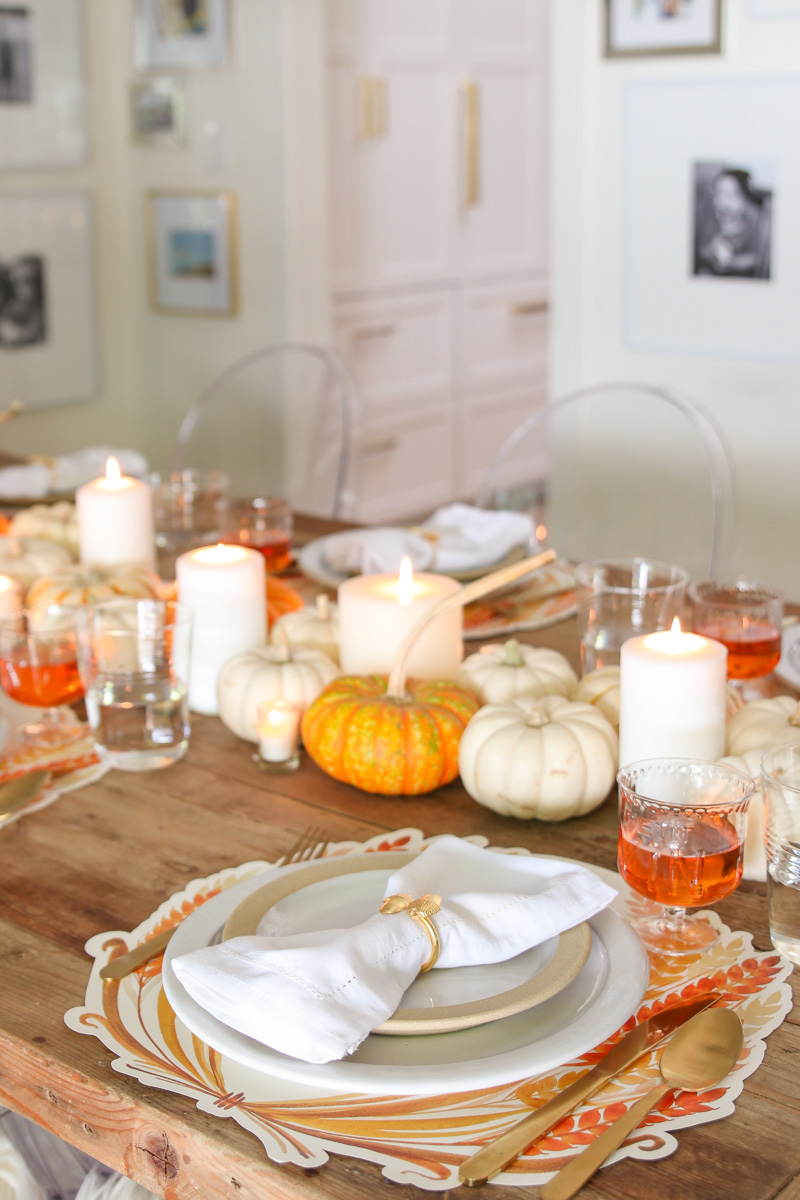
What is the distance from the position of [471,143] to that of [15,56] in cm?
177

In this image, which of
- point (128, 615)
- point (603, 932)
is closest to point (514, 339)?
point (128, 615)

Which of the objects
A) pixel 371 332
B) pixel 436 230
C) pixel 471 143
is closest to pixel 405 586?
pixel 371 332

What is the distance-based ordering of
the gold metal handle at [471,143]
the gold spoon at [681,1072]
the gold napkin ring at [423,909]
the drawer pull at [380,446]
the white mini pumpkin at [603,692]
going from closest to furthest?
the gold spoon at [681,1072], the gold napkin ring at [423,909], the white mini pumpkin at [603,692], the drawer pull at [380,446], the gold metal handle at [471,143]

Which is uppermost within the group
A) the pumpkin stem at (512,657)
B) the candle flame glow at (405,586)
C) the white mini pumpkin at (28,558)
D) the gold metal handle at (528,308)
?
the gold metal handle at (528,308)

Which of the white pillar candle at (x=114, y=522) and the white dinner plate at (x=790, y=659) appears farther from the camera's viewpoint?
the white pillar candle at (x=114, y=522)

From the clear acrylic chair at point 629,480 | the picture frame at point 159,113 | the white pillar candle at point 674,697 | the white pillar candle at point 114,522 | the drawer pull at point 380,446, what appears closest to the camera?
the white pillar candle at point 674,697

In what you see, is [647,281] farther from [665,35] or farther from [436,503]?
[436,503]

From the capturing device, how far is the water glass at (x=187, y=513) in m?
1.76

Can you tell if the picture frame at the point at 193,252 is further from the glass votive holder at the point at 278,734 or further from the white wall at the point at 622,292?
the glass votive holder at the point at 278,734

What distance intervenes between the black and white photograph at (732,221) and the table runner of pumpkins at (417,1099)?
2.28 m

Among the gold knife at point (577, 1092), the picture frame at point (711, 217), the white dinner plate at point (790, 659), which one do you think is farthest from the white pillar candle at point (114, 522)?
the picture frame at point (711, 217)

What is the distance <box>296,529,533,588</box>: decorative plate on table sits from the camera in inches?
62.3

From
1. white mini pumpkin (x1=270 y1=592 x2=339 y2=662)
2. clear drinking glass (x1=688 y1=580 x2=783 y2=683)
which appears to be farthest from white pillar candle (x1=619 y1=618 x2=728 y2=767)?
white mini pumpkin (x1=270 y1=592 x2=339 y2=662)

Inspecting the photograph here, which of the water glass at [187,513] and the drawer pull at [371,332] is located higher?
the drawer pull at [371,332]
